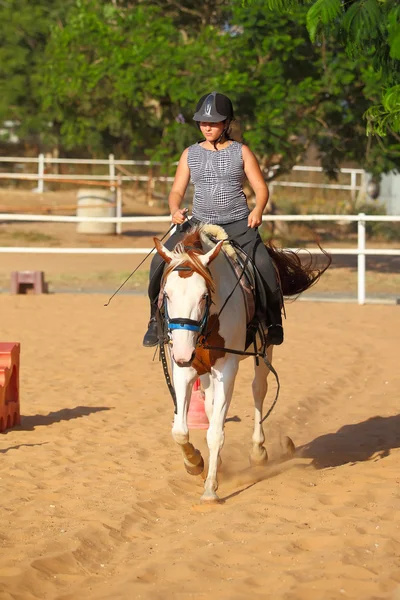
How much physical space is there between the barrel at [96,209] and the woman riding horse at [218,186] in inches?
829

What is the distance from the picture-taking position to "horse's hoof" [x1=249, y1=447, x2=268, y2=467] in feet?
26.3

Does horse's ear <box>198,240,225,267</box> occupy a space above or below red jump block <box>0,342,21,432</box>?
above

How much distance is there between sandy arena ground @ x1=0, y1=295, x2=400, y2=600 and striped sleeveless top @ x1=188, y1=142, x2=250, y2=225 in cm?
192

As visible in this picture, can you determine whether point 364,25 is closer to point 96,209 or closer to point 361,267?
point 361,267

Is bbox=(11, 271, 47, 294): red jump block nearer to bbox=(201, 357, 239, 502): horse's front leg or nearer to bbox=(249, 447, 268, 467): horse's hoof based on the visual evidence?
bbox=(249, 447, 268, 467): horse's hoof

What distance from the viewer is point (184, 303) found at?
6.26 metres

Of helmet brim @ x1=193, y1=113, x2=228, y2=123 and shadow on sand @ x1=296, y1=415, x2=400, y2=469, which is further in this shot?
shadow on sand @ x1=296, y1=415, x2=400, y2=469

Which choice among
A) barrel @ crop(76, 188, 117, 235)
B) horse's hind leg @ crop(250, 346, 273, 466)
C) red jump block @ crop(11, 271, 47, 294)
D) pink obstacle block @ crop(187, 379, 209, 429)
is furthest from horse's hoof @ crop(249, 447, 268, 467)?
barrel @ crop(76, 188, 117, 235)

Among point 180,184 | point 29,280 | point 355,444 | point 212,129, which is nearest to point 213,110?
point 212,129

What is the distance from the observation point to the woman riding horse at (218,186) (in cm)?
702

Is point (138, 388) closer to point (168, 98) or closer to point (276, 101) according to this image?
point (276, 101)

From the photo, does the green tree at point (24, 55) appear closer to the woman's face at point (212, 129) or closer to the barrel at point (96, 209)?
the barrel at point (96, 209)

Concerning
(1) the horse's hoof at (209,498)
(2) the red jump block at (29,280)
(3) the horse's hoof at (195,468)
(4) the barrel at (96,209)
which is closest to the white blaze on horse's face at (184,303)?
(1) the horse's hoof at (209,498)

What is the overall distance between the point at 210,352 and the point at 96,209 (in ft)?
72.0
